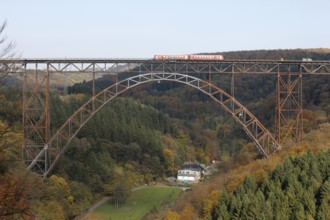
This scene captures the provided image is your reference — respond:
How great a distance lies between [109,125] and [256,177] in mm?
41086

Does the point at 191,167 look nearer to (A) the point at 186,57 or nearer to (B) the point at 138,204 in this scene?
(B) the point at 138,204

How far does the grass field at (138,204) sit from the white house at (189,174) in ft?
15.5

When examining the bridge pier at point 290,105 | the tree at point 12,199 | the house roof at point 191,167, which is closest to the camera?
the tree at point 12,199

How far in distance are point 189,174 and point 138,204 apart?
15.8 metres

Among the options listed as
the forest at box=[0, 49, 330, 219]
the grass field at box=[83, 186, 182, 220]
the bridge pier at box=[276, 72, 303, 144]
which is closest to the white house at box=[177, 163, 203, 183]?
the forest at box=[0, 49, 330, 219]

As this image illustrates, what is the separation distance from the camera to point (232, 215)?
78.0 feet

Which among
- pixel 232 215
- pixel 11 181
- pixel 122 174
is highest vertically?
pixel 11 181

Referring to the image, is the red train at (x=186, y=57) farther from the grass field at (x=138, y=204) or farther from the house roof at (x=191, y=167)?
the house roof at (x=191, y=167)

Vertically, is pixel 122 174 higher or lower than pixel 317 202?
lower

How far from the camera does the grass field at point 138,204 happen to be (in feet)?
142

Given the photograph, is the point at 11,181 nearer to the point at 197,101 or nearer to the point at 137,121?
the point at 137,121

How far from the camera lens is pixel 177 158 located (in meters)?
73.1

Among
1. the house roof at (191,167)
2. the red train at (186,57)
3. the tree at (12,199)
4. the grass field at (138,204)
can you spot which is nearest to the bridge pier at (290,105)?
the red train at (186,57)

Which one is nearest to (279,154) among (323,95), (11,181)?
(11,181)
